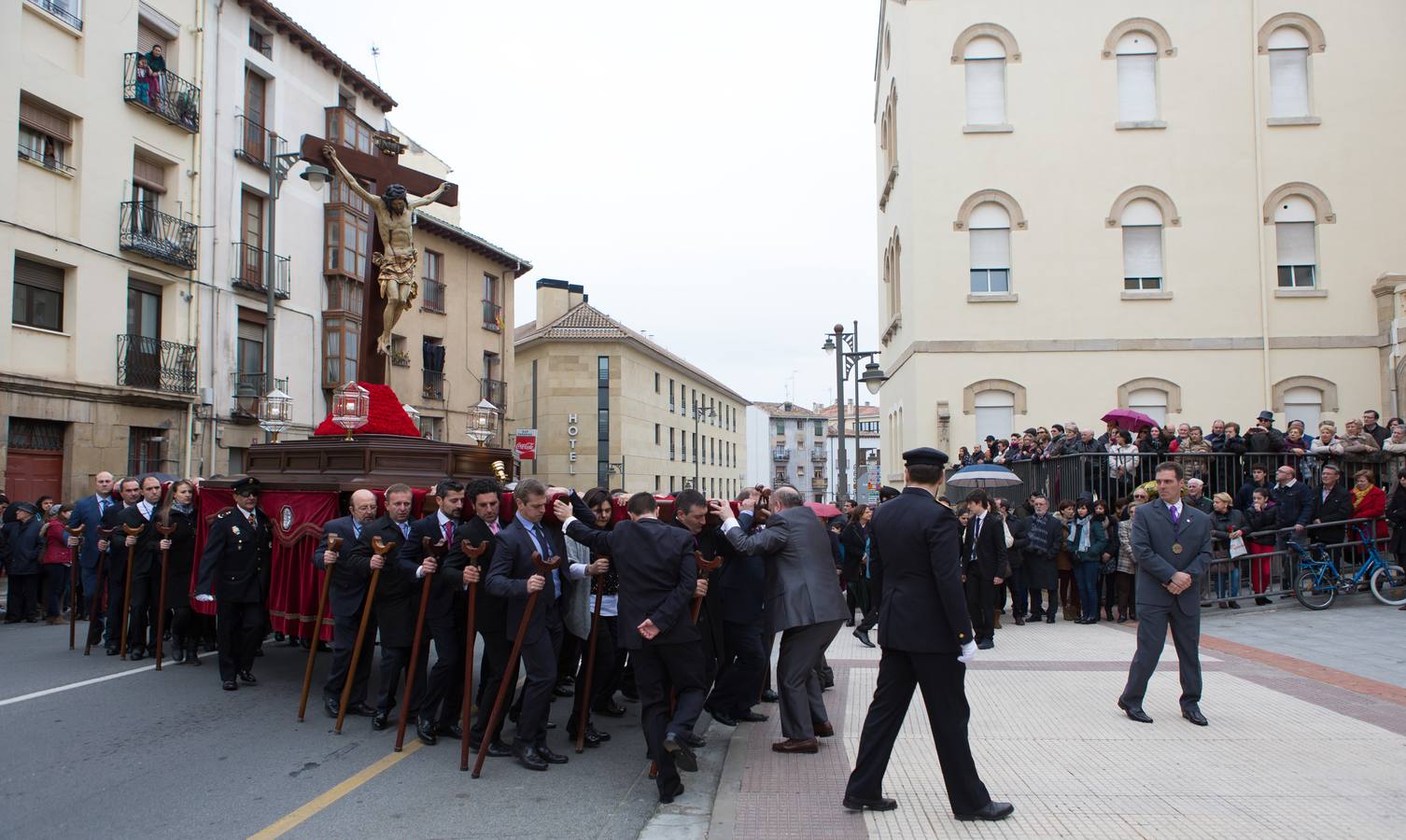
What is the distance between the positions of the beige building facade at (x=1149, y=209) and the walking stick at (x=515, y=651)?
16.8 meters

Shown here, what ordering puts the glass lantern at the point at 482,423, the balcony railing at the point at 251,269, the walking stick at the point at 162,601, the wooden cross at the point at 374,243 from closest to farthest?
1. the walking stick at the point at 162,601
2. the glass lantern at the point at 482,423
3. the wooden cross at the point at 374,243
4. the balcony railing at the point at 251,269

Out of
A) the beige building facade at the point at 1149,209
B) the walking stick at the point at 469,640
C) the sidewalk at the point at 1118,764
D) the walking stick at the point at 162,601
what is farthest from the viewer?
the beige building facade at the point at 1149,209

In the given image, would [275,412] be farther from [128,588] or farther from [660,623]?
[660,623]

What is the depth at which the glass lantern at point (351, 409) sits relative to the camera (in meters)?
8.79

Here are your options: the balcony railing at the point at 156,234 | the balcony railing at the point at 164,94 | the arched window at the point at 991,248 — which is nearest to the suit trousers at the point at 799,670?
the arched window at the point at 991,248

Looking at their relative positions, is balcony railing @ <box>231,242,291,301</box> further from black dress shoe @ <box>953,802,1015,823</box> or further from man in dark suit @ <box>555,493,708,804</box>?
black dress shoe @ <box>953,802,1015,823</box>

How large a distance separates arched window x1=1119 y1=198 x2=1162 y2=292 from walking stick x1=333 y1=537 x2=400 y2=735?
63.3ft

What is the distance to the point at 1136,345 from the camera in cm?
2138

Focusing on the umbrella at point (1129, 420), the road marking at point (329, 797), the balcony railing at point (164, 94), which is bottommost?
the road marking at point (329, 797)

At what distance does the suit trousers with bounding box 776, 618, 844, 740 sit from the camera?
6.58 m

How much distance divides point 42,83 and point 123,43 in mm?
2674

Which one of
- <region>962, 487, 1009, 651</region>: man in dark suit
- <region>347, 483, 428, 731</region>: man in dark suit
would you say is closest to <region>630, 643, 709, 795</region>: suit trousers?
<region>347, 483, 428, 731</region>: man in dark suit

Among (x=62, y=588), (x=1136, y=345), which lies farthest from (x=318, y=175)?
(x=1136, y=345)

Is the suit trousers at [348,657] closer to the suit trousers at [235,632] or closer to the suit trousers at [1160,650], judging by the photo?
the suit trousers at [235,632]
